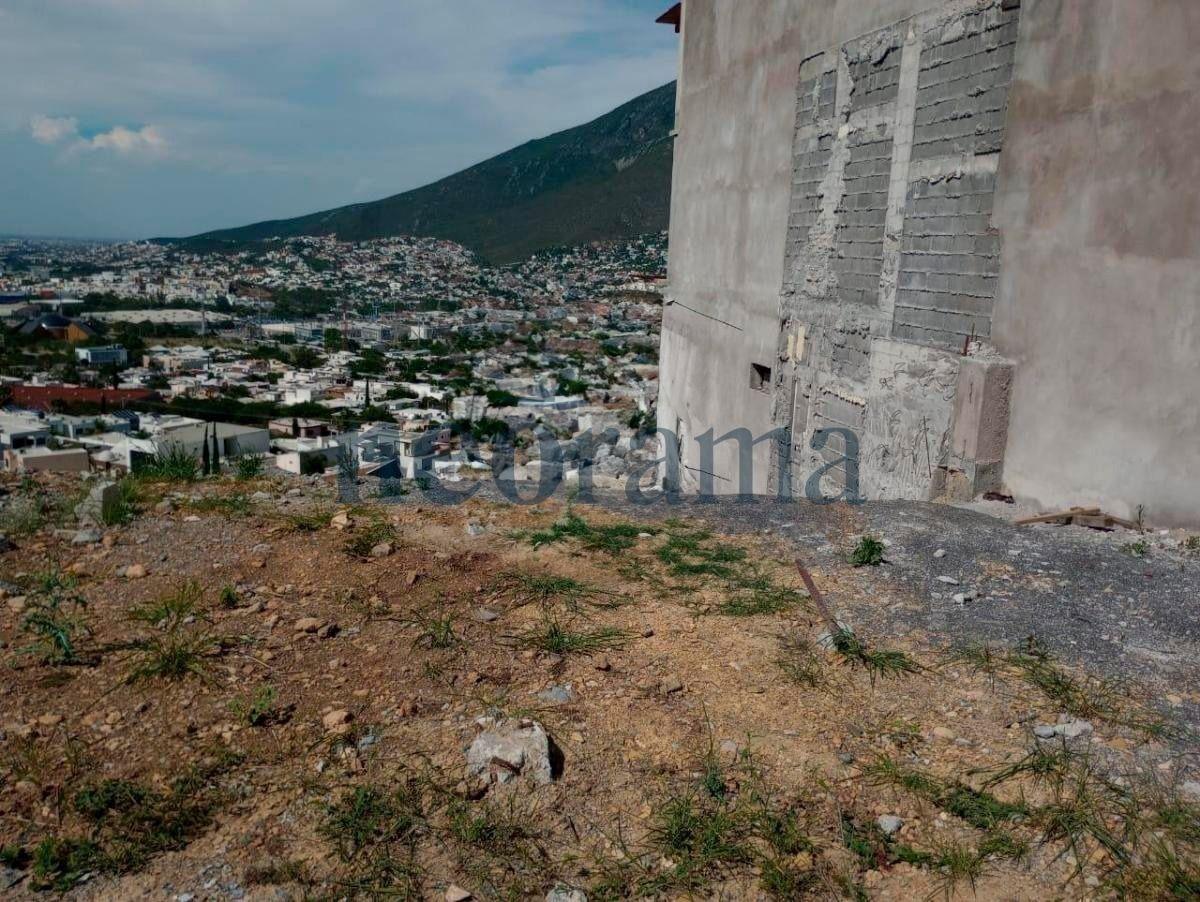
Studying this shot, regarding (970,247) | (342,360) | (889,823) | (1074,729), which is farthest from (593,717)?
(342,360)

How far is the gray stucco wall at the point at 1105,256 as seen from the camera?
15.5 ft

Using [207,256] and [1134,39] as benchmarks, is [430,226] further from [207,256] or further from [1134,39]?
[1134,39]

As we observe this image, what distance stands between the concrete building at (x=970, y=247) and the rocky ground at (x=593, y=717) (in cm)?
92

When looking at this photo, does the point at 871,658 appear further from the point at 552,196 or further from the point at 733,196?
the point at 552,196

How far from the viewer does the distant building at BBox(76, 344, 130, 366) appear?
45356mm

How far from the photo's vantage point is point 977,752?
9.61 ft

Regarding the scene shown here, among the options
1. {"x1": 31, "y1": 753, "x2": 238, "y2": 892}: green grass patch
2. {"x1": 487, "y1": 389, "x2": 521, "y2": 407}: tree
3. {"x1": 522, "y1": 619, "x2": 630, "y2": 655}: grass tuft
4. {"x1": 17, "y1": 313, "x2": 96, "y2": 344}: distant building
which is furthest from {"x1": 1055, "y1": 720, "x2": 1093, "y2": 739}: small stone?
{"x1": 17, "y1": 313, "x2": 96, "y2": 344}: distant building

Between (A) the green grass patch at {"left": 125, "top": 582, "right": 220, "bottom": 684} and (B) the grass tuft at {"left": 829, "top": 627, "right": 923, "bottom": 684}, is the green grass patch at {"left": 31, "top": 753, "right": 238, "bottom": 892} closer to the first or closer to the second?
(A) the green grass patch at {"left": 125, "top": 582, "right": 220, "bottom": 684}

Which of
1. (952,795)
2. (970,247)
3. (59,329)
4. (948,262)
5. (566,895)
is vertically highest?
(970,247)

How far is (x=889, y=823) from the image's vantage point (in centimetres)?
258

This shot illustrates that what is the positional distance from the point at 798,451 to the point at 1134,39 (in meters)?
4.38

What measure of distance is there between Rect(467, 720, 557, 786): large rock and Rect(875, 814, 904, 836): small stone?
107cm

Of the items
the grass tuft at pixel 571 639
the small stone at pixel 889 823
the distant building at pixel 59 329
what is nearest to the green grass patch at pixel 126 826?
the grass tuft at pixel 571 639

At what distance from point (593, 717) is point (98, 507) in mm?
4057
